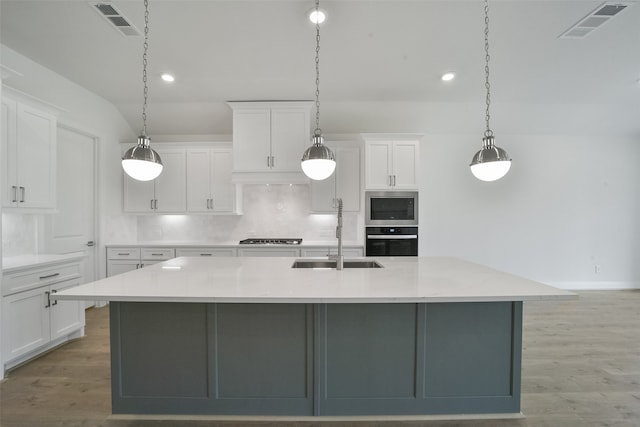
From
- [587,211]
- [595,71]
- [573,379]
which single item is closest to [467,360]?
[573,379]

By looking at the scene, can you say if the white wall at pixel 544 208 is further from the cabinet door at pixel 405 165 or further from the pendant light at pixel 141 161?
the pendant light at pixel 141 161

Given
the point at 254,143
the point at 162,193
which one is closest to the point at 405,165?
the point at 254,143

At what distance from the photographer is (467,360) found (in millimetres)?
1859

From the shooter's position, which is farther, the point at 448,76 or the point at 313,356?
the point at 448,76

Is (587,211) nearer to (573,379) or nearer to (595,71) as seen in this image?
(595,71)

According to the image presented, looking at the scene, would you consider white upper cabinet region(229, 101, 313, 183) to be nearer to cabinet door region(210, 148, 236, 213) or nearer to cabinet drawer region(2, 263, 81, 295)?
cabinet door region(210, 148, 236, 213)

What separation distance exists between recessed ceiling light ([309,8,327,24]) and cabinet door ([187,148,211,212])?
2.69 meters

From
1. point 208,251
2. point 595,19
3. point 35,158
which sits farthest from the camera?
point 208,251

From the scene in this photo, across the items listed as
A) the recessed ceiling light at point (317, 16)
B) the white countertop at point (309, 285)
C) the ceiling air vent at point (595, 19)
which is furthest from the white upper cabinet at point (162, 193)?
the ceiling air vent at point (595, 19)

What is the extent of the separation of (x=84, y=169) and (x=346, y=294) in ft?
14.0

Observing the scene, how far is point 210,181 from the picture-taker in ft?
14.5

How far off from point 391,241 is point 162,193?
3.55 metres

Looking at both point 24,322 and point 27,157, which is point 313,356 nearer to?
point 24,322

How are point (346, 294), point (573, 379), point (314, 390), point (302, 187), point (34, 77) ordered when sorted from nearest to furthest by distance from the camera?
point (346, 294)
point (314, 390)
point (573, 379)
point (34, 77)
point (302, 187)
